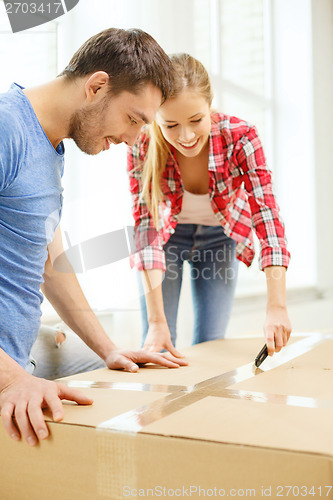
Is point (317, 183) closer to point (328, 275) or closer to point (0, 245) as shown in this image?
point (328, 275)

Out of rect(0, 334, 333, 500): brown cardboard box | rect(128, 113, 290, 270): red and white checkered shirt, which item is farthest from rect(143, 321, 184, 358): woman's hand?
rect(0, 334, 333, 500): brown cardboard box

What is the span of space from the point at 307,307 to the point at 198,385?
8.21ft

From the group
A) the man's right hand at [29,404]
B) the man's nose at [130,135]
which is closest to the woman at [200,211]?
the man's nose at [130,135]

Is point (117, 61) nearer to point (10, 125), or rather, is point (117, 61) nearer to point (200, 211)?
point (10, 125)

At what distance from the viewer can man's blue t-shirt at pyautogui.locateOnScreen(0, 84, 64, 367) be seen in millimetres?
835

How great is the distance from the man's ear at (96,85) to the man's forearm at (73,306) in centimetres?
32

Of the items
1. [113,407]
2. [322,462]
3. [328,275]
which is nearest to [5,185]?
[113,407]

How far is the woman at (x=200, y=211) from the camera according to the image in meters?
1.24

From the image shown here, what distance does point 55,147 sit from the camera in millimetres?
963

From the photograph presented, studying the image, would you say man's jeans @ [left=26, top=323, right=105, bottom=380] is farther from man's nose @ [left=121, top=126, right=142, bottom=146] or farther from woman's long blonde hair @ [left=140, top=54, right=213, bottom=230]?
man's nose @ [left=121, top=126, right=142, bottom=146]

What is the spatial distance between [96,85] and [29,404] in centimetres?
55

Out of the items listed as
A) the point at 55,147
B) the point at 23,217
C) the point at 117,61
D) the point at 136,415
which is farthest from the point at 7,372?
the point at 117,61

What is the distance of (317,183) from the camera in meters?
3.29

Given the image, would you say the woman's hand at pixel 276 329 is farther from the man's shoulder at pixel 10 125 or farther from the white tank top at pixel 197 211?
the man's shoulder at pixel 10 125
